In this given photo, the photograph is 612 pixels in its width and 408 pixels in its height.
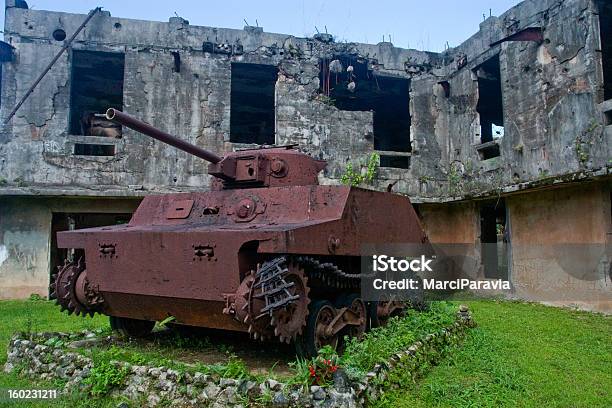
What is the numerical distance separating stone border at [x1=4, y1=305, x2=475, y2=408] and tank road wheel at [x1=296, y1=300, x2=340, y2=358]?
86 cm

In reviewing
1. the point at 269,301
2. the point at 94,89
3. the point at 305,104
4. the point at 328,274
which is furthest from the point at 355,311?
the point at 94,89

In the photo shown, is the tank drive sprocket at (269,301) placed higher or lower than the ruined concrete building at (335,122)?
lower

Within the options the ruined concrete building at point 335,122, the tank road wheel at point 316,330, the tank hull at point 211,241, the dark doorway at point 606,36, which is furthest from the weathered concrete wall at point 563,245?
the tank road wheel at point 316,330

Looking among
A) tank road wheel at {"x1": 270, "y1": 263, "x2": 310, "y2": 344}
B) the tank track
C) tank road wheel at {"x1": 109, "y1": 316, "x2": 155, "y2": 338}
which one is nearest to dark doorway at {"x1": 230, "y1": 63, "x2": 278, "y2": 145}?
tank road wheel at {"x1": 109, "y1": 316, "x2": 155, "y2": 338}

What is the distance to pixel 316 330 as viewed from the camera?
5.64 m

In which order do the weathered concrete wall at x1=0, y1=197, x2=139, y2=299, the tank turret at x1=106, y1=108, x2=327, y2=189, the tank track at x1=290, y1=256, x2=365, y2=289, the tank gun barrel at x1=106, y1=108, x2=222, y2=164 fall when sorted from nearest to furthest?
the tank track at x1=290, y1=256, x2=365, y2=289 → the tank gun barrel at x1=106, y1=108, x2=222, y2=164 → the tank turret at x1=106, y1=108, x2=327, y2=189 → the weathered concrete wall at x1=0, y1=197, x2=139, y2=299

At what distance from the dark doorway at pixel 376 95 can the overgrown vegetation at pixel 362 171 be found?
1178 mm

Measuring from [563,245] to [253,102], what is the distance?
11.4 meters

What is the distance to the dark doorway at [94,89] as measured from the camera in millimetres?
14002

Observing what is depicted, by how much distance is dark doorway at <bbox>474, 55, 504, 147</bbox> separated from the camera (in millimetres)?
13852

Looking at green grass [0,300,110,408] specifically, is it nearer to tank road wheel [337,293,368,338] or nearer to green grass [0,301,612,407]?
green grass [0,301,612,407]


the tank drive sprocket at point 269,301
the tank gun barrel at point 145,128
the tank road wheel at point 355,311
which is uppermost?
the tank gun barrel at point 145,128

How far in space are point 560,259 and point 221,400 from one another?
9.28 m

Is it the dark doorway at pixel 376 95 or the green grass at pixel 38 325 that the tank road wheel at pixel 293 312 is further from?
the dark doorway at pixel 376 95
